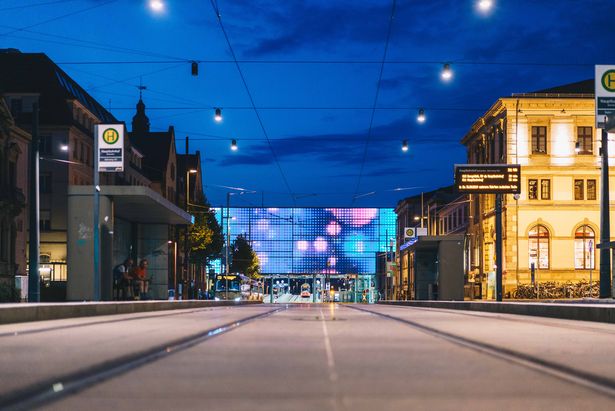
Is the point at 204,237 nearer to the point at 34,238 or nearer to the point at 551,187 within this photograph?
the point at 551,187

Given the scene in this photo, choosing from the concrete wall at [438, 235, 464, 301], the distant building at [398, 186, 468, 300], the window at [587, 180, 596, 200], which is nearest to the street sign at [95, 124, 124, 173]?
the distant building at [398, 186, 468, 300]

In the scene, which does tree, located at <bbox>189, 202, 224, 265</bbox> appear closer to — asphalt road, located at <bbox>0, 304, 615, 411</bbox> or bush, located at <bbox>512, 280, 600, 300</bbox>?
bush, located at <bbox>512, 280, 600, 300</bbox>

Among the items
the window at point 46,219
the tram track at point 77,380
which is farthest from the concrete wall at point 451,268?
the tram track at point 77,380

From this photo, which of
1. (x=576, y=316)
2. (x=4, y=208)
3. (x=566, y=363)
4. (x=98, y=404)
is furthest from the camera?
(x=4, y=208)

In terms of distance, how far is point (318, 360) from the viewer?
9.44 metres

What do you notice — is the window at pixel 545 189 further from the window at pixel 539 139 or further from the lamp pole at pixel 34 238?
the lamp pole at pixel 34 238

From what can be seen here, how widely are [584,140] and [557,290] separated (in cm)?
1184

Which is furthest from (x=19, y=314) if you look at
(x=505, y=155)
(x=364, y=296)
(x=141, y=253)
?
(x=364, y=296)

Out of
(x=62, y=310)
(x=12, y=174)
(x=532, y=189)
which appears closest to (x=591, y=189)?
(x=532, y=189)

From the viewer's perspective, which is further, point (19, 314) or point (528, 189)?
point (528, 189)

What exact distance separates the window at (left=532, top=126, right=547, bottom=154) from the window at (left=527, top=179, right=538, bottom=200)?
7.79 ft

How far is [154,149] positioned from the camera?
94688 mm

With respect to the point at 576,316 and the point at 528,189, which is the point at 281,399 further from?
the point at 528,189

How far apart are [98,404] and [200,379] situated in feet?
5.24
